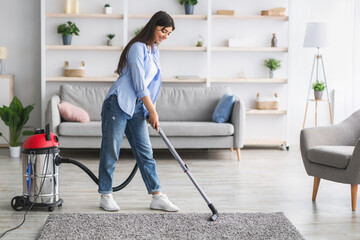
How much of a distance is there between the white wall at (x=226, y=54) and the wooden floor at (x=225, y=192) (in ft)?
4.00

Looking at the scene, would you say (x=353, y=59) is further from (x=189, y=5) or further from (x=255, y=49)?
(x=189, y=5)

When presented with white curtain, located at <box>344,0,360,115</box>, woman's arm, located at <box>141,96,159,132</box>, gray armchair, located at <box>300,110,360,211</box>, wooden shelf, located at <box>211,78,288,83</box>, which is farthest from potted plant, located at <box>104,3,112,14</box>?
woman's arm, located at <box>141,96,159,132</box>

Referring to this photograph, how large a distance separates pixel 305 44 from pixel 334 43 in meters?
0.70

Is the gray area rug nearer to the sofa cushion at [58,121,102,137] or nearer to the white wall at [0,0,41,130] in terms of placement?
the sofa cushion at [58,121,102,137]

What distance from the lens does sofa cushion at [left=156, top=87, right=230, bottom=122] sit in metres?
6.23

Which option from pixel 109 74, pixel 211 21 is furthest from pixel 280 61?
pixel 109 74

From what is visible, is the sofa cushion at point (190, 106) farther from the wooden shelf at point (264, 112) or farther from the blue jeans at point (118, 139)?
the blue jeans at point (118, 139)

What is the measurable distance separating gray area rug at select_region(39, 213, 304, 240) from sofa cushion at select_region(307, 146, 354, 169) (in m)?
0.53

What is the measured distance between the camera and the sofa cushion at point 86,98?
20.3 feet

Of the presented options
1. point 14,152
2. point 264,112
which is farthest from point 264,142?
point 14,152

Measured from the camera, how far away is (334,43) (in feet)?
22.4

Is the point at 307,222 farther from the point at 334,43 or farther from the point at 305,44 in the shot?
the point at 334,43

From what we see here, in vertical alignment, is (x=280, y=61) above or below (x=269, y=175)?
above

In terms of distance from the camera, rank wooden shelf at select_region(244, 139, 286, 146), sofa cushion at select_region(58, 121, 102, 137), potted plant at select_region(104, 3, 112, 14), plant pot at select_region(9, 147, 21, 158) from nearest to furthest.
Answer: sofa cushion at select_region(58, 121, 102, 137) < plant pot at select_region(9, 147, 21, 158) < potted plant at select_region(104, 3, 112, 14) < wooden shelf at select_region(244, 139, 286, 146)
